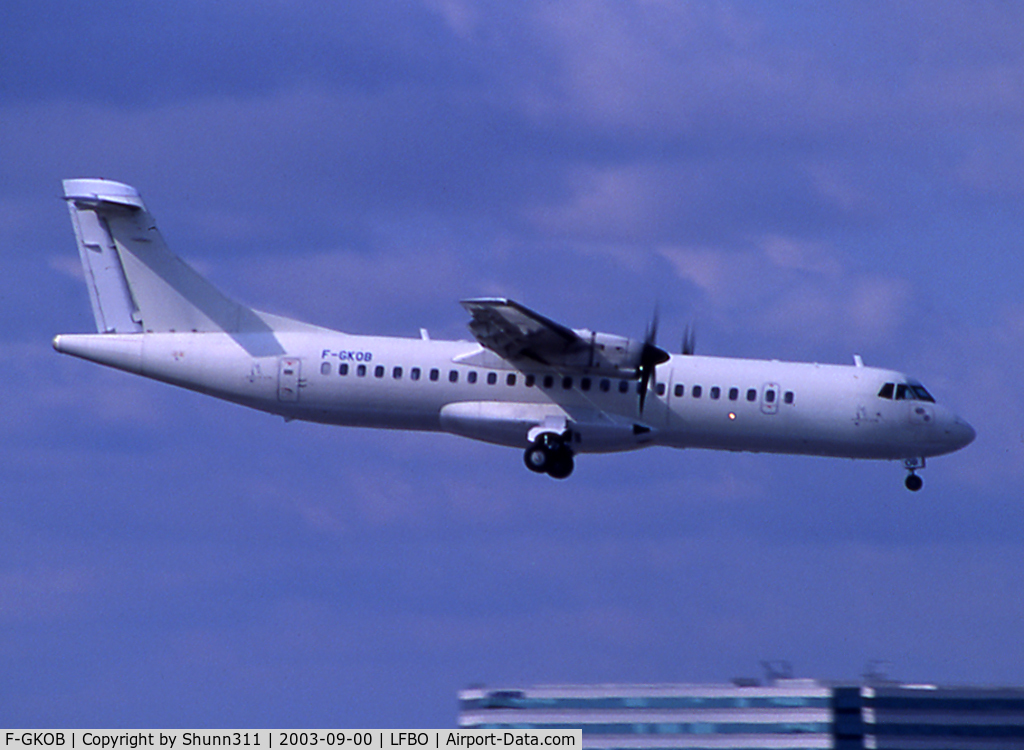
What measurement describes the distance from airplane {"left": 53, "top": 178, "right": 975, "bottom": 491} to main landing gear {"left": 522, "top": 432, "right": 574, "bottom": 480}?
4cm

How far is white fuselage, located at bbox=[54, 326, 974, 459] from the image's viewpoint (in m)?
41.7

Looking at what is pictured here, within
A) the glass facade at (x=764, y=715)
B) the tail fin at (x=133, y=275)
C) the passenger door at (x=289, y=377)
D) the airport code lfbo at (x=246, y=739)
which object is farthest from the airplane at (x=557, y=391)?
the glass facade at (x=764, y=715)

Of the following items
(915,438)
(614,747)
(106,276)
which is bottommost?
(614,747)

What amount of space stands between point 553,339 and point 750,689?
27569 millimetres

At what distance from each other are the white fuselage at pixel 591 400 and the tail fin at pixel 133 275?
2097 mm

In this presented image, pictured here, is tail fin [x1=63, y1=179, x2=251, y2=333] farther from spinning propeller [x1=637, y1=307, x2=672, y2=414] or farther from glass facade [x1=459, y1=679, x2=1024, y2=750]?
glass facade [x1=459, y1=679, x2=1024, y2=750]

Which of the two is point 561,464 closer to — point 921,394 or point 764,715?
point 921,394

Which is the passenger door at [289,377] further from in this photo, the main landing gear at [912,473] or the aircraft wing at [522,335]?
the main landing gear at [912,473]

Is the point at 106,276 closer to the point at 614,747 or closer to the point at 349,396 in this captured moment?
the point at 349,396

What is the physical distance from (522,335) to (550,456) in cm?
327

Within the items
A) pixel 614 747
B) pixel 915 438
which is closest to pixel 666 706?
pixel 614 747

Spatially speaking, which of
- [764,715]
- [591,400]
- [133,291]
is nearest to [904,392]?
[591,400]

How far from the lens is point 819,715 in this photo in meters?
63.0

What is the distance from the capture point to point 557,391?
4197cm
